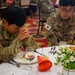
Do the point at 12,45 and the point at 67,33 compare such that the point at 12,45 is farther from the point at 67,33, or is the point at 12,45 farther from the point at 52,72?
the point at 67,33

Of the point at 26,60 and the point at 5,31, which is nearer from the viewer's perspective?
the point at 26,60

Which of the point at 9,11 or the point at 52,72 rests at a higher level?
the point at 9,11

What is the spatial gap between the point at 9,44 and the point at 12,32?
0.14 meters

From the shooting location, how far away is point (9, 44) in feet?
6.57

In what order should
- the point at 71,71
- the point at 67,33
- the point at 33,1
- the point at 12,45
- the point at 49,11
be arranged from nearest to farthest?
the point at 71,71, the point at 12,45, the point at 67,33, the point at 49,11, the point at 33,1

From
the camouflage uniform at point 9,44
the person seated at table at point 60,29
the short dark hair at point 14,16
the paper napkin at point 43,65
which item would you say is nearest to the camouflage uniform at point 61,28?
the person seated at table at point 60,29

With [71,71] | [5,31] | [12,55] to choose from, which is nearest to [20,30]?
[5,31]

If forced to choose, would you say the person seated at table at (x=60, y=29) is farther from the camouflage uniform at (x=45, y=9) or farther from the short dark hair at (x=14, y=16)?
the camouflage uniform at (x=45, y=9)

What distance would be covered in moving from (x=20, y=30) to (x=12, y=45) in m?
0.18

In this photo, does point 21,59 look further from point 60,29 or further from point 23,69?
point 60,29

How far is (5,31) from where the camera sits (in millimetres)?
1948

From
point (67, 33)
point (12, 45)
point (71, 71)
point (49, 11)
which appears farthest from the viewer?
point (49, 11)

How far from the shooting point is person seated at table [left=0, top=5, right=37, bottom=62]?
1827 millimetres

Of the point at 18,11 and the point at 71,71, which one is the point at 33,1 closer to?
A: the point at 18,11
